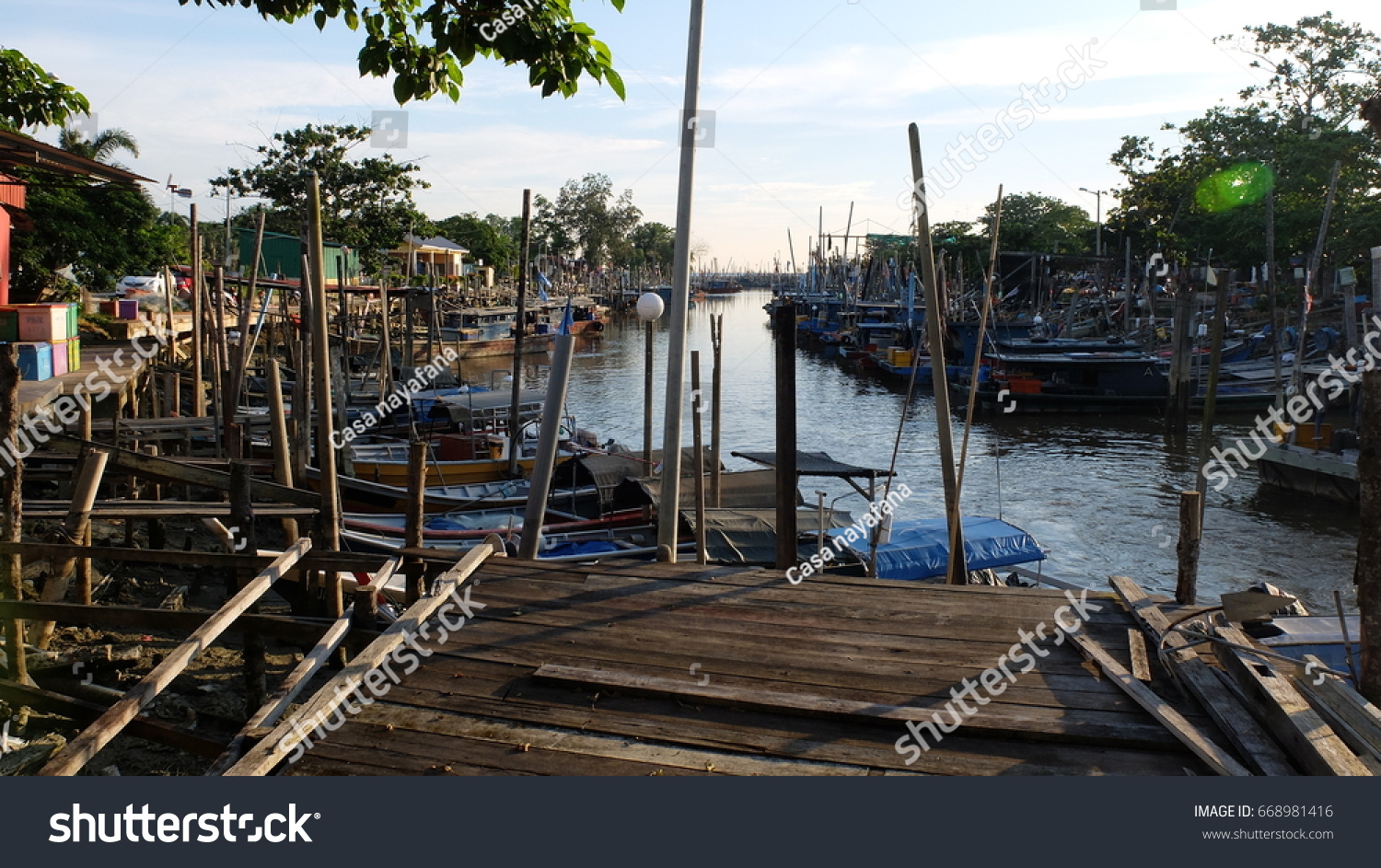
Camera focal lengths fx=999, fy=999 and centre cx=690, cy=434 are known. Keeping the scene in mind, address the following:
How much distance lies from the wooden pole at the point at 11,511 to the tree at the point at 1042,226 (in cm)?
4806

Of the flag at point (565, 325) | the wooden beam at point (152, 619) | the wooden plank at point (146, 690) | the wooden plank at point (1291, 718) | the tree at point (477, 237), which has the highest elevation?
the tree at point (477, 237)

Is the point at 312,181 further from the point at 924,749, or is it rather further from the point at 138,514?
the point at 924,749

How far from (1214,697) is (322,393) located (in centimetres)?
702

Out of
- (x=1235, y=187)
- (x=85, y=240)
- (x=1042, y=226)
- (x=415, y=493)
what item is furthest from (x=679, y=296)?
(x=1042, y=226)

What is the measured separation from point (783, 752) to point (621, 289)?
9355cm

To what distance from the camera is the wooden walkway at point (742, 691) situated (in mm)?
4691

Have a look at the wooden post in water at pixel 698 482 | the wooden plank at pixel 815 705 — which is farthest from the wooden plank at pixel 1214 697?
the wooden post in water at pixel 698 482

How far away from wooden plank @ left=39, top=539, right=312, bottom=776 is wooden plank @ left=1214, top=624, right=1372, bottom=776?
18.3 ft

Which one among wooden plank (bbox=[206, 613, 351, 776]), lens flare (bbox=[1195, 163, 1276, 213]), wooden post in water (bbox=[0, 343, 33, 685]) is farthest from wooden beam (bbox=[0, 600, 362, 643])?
lens flare (bbox=[1195, 163, 1276, 213])

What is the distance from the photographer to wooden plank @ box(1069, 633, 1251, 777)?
4.48 meters

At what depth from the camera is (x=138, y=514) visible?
9219mm

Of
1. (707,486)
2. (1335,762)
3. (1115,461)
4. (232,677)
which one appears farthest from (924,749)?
(1115,461)

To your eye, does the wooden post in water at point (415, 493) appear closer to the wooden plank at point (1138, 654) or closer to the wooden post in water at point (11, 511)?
the wooden post in water at point (11, 511)

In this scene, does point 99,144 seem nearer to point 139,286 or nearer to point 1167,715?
point 139,286
